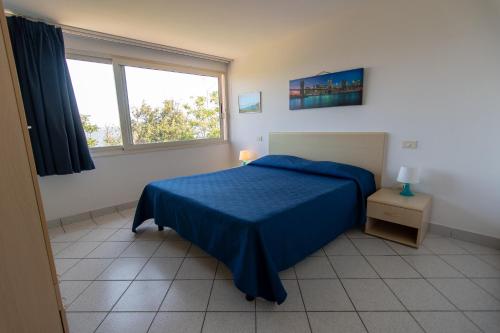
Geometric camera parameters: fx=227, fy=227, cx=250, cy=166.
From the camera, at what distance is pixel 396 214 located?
2.25 m

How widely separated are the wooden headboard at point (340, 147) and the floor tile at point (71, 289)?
2.92m

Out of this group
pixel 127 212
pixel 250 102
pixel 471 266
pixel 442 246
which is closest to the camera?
pixel 471 266

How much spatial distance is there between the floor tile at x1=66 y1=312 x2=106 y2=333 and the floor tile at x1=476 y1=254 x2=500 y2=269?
3074 millimetres

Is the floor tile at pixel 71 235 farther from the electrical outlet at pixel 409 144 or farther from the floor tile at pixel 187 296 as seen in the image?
the electrical outlet at pixel 409 144

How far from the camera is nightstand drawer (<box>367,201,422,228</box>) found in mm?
2137

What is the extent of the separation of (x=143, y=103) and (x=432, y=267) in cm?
410

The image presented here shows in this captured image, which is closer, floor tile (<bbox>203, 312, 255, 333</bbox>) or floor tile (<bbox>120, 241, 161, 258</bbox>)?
floor tile (<bbox>203, 312, 255, 333</bbox>)

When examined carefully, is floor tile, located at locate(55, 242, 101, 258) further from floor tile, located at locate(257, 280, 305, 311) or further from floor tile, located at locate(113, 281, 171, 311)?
floor tile, located at locate(257, 280, 305, 311)

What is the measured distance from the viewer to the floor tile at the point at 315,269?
1.87m

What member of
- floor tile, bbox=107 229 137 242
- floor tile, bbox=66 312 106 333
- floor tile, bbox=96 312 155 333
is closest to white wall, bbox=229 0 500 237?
floor tile, bbox=96 312 155 333

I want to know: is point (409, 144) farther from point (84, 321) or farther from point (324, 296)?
point (84, 321)

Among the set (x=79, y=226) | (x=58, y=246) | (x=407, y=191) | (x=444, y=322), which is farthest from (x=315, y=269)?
(x=79, y=226)

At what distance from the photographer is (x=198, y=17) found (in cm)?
263

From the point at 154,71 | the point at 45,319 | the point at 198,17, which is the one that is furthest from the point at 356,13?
the point at 45,319
